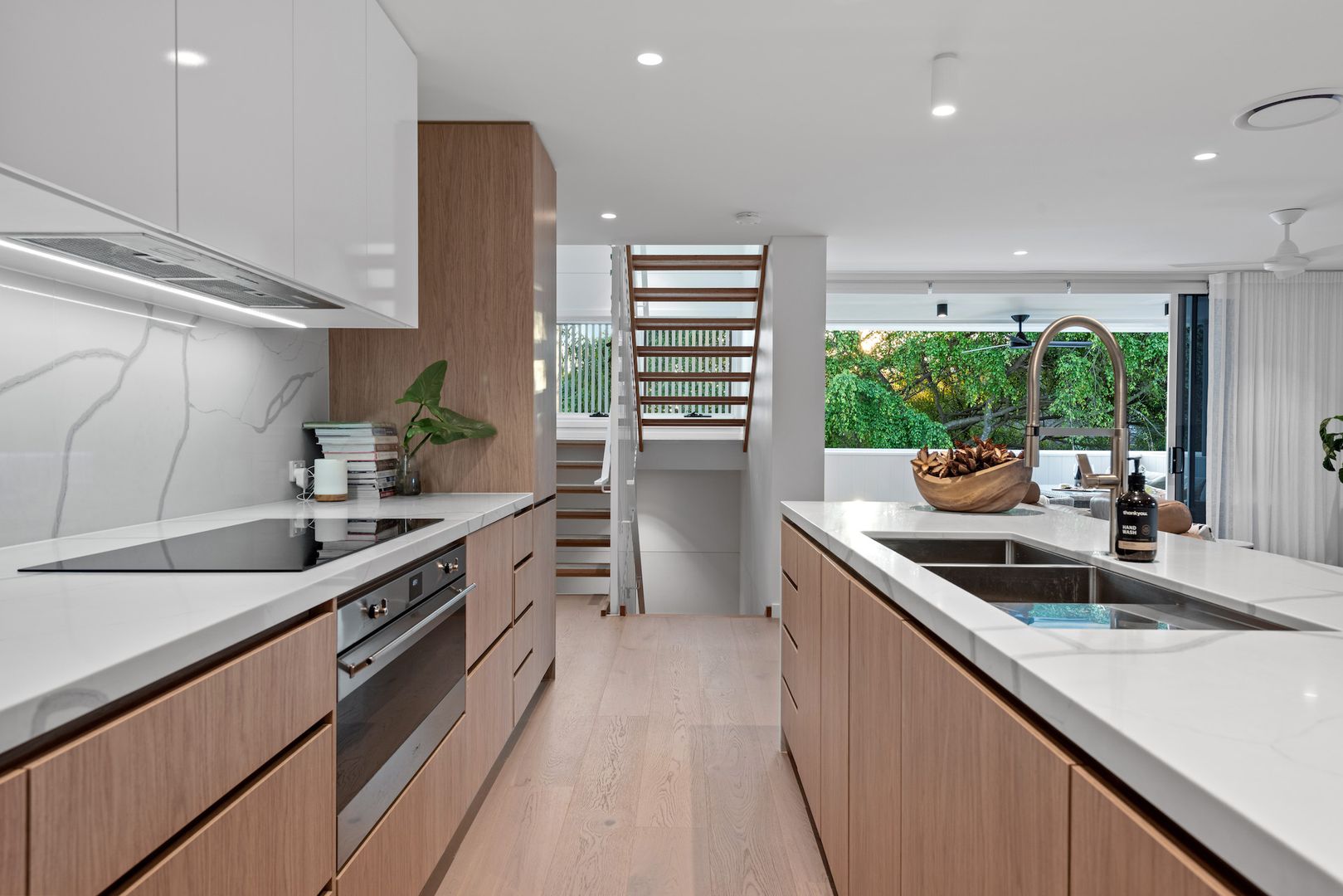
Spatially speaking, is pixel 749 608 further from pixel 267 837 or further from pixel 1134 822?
pixel 1134 822

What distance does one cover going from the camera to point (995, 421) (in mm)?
12133

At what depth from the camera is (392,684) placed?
A: 159 cm

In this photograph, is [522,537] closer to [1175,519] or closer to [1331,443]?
[1175,519]

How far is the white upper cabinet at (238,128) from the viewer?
53.7 inches

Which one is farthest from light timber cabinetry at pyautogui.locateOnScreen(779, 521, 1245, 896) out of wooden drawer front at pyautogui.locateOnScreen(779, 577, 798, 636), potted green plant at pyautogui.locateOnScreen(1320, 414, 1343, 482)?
potted green plant at pyautogui.locateOnScreen(1320, 414, 1343, 482)

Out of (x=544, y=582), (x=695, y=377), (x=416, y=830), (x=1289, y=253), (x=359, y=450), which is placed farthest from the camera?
(x=695, y=377)

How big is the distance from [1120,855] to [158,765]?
0.93m

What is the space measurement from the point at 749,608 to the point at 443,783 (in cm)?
435

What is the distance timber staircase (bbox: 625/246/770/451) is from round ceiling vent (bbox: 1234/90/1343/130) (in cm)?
278

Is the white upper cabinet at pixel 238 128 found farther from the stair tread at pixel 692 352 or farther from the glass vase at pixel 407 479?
the stair tread at pixel 692 352

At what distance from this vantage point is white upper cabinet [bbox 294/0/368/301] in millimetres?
1805

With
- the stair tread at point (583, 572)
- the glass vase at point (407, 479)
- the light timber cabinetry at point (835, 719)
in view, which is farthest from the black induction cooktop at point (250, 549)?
the stair tread at point (583, 572)

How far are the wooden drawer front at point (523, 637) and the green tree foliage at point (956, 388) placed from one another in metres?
9.53

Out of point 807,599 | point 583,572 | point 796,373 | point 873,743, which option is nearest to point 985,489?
point 807,599
